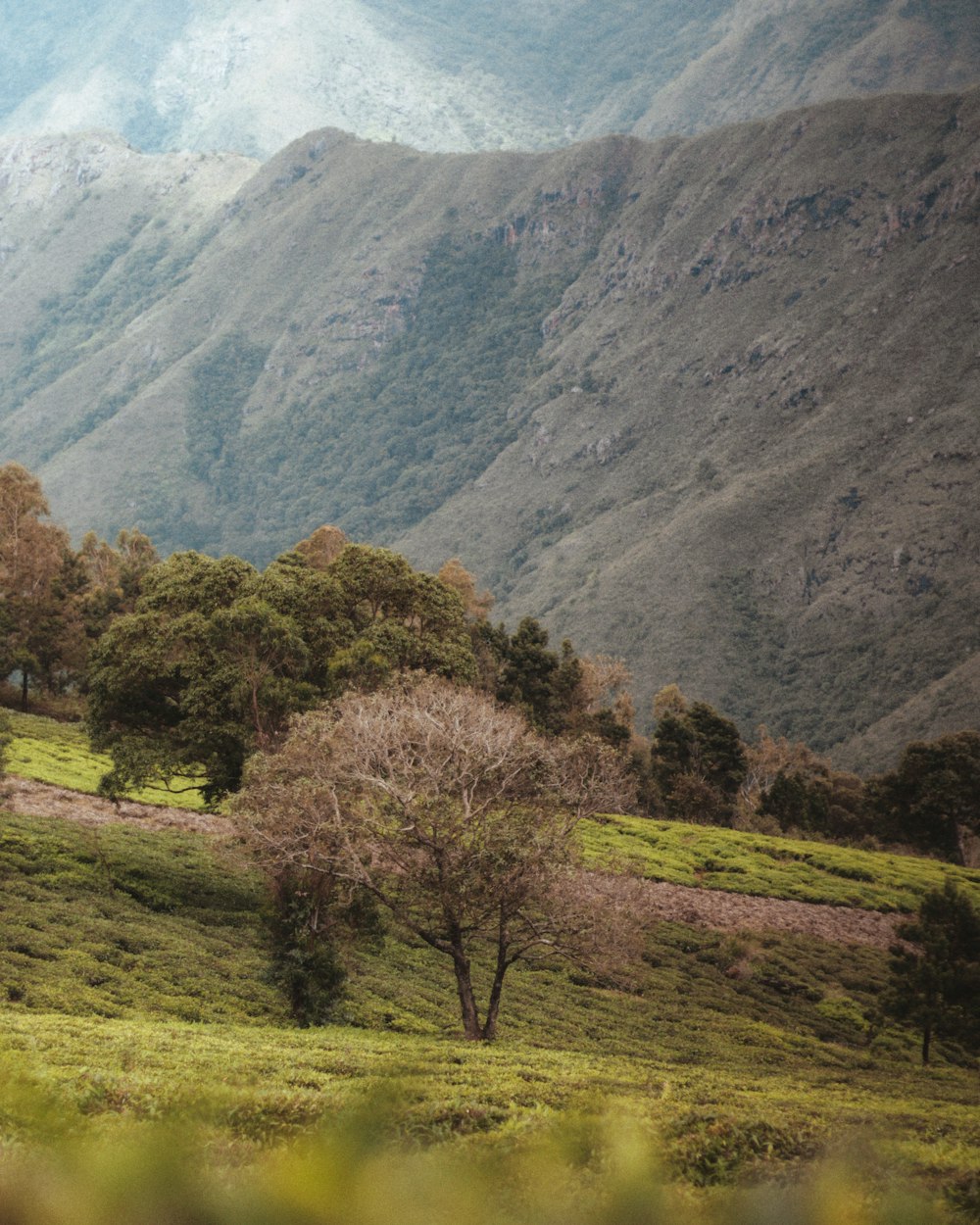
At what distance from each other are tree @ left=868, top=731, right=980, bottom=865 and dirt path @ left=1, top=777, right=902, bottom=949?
2828 cm

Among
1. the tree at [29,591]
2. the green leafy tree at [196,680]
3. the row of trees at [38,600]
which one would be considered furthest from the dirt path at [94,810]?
the tree at [29,591]

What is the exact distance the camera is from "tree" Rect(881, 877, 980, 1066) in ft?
92.9

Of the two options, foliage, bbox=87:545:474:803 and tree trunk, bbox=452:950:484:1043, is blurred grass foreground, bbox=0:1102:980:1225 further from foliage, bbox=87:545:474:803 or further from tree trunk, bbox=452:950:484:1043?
foliage, bbox=87:545:474:803

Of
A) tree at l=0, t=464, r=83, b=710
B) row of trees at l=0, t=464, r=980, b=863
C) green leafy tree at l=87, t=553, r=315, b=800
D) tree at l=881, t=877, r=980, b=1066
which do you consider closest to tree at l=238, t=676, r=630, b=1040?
green leafy tree at l=87, t=553, r=315, b=800

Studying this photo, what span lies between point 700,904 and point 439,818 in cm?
2930

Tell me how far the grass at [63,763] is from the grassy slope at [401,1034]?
6939 millimetres

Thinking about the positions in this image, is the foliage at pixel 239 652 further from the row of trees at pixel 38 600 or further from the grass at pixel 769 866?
the row of trees at pixel 38 600

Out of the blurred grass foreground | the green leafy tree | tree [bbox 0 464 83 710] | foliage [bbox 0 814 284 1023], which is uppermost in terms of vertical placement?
tree [bbox 0 464 83 710]

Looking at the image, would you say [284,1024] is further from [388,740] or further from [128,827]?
[128,827]

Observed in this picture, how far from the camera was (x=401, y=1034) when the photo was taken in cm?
2223

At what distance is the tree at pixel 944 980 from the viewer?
28.3 meters

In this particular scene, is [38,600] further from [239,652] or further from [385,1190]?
[385,1190]

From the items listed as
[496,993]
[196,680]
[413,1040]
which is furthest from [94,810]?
[496,993]

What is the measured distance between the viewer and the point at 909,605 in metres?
191
